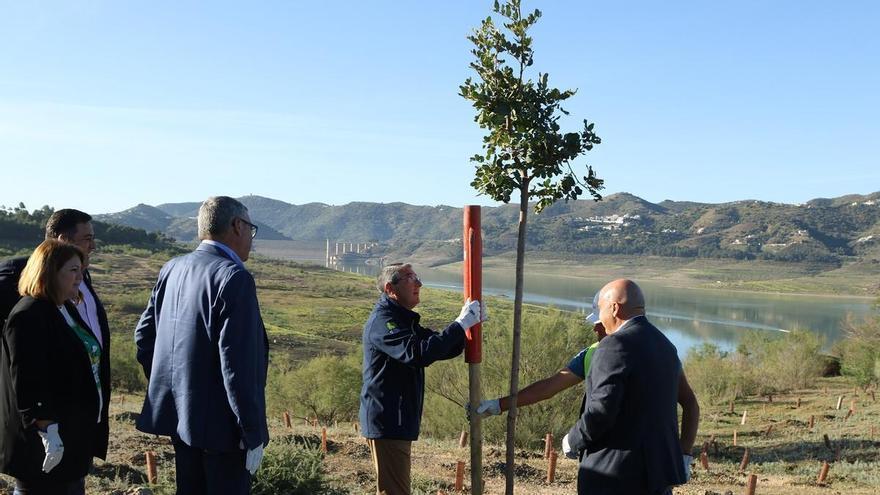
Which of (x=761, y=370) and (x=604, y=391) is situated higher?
(x=604, y=391)

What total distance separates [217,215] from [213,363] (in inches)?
28.1

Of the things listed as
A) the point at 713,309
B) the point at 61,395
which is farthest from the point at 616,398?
the point at 713,309

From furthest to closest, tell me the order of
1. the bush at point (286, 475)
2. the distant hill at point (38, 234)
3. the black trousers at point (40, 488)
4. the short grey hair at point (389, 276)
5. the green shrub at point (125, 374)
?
the distant hill at point (38, 234) < the green shrub at point (125, 374) < the bush at point (286, 475) < the short grey hair at point (389, 276) < the black trousers at point (40, 488)

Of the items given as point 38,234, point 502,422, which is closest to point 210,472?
point 502,422

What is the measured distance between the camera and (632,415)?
3.46 meters

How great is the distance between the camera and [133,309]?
230ft

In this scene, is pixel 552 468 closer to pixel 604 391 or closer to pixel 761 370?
pixel 604 391

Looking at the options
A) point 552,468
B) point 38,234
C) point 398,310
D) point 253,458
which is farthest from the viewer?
point 38,234

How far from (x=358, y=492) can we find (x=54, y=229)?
12.9 ft

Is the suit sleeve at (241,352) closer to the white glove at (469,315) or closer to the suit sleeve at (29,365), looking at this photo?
the suit sleeve at (29,365)

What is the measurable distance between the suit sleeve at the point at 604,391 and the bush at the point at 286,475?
3525 millimetres

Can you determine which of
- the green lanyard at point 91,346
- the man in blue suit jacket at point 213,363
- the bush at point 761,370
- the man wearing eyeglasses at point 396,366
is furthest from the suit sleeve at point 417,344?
the bush at point 761,370

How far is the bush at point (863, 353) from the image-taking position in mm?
40312

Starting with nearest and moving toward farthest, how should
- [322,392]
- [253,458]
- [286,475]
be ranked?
[253,458]
[286,475]
[322,392]
